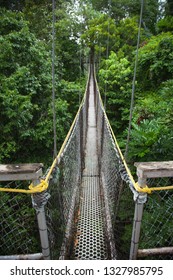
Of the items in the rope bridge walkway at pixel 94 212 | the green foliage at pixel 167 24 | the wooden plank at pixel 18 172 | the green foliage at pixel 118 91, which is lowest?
the rope bridge walkway at pixel 94 212

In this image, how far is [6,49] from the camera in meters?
3.23

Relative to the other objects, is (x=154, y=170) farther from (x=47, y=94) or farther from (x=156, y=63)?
(x=156, y=63)

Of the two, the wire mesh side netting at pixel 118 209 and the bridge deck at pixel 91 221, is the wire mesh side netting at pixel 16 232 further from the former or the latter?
the wire mesh side netting at pixel 118 209

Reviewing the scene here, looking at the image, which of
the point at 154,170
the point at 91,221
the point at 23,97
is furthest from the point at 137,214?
the point at 23,97

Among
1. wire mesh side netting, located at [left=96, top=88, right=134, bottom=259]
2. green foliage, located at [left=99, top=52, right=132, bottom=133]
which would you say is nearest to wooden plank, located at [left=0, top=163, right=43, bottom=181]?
wire mesh side netting, located at [left=96, top=88, right=134, bottom=259]

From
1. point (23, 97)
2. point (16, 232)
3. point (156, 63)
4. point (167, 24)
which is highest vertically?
point (167, 24)

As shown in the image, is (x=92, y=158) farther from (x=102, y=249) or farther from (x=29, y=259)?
(x=29, y=259)

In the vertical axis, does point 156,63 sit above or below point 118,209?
above

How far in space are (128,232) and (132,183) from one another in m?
0.90

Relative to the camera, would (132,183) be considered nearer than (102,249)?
Yes

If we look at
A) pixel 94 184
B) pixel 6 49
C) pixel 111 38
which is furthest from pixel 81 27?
pixel 94 184

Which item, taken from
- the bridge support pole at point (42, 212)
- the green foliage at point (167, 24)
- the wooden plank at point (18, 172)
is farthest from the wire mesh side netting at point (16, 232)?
the green foliage at point (167, 24)

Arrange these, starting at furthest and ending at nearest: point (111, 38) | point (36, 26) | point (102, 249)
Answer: point (111, 38)
point (36, 26)
point (102, 249)

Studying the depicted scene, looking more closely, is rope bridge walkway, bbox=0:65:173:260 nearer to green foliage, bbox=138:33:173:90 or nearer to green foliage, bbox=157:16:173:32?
green foliage, bbox=138:33:173:90
